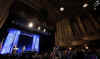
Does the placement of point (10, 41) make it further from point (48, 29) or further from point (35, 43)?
point (48, 29)

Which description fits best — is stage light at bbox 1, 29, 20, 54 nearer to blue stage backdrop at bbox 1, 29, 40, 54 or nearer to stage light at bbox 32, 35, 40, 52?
blue stage backdrop at bbox 1, 29, 40, 54

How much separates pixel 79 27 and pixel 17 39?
3.24m

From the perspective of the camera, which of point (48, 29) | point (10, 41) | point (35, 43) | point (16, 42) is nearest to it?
point (10, 41)

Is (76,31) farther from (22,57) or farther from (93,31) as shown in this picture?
(22,57)

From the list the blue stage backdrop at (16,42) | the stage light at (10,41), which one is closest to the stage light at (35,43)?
the blue stage backdrop at (16,42)

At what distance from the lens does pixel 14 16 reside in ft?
8.89

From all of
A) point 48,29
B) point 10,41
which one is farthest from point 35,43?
point 10,41

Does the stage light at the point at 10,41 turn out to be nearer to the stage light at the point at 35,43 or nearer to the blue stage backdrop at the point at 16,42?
the blue stage backdrop at the point at 16,42

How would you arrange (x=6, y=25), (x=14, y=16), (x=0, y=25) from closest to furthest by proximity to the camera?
(x=0, y=25) < (x=6, y=25) < (x=14, y=16)

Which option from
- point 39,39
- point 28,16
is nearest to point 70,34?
point 39,39

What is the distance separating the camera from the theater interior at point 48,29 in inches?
91.5

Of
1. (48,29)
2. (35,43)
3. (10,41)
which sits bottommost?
(35,43)

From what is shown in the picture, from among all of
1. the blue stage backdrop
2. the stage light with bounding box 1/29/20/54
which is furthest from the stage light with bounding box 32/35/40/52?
the stage light with bounding box 1/29/20/54

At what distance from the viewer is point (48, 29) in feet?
11.0
